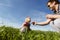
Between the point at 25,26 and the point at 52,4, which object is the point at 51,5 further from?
the point at 25,26

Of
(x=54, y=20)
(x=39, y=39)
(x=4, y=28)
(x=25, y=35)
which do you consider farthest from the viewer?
(x=4, y=28)

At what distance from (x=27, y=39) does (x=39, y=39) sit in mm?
448

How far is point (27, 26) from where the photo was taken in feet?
35.8

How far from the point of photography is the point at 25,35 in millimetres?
9914

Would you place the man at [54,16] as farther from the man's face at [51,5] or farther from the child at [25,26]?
the child at [25,26]

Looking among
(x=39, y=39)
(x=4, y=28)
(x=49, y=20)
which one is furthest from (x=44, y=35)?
(x=49, y=20)

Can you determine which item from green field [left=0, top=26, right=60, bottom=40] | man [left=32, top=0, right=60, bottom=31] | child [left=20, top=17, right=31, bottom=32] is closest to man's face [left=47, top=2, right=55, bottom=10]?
man [left=32, top=0, right=60, bottom=31]

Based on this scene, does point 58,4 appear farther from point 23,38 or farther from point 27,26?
point 27,26

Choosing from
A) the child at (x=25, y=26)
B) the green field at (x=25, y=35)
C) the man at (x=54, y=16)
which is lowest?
the green field at (x=25, y=35)

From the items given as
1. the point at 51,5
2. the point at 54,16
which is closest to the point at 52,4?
the point at 51,5

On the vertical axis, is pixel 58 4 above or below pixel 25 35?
above

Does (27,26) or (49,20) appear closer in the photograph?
(49,20)

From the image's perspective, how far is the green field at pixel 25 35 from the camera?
9336 millimetres

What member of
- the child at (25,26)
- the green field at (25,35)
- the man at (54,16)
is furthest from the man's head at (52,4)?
the child at (25,26)
